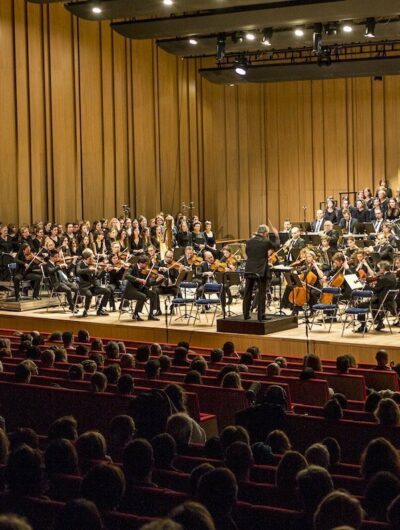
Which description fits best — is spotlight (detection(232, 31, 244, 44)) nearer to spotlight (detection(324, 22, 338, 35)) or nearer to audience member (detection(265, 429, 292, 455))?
spotlight (detection(324, 22, 338, 35))

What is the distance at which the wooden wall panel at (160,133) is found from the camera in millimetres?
17516

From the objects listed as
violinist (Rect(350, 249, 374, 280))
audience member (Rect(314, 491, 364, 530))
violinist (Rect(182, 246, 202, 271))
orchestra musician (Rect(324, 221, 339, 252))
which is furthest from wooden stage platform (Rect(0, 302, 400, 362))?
audience member (Rect(314, 491, 364, 530))

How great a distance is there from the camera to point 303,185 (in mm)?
23422

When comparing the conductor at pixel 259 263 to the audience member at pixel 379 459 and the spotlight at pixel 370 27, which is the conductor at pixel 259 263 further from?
the audience member at pixel 379 459

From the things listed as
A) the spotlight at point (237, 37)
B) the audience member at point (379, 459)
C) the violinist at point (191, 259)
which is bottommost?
the audience member at point (379, 459)

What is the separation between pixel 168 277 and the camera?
533 inches

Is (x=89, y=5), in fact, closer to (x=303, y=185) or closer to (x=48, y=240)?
(x=48, y=240)

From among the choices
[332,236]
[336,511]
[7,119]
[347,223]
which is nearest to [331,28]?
[332,236]

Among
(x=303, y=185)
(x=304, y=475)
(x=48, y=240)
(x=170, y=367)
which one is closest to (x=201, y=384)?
(x=170, y=367)

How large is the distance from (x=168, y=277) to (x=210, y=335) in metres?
2.13

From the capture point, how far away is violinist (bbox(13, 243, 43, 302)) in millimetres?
14195

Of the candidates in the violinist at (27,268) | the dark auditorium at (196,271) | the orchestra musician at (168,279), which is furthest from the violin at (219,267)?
the violinist at (27,268)

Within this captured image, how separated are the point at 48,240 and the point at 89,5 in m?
4.00

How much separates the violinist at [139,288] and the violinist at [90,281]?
0.48 metres
